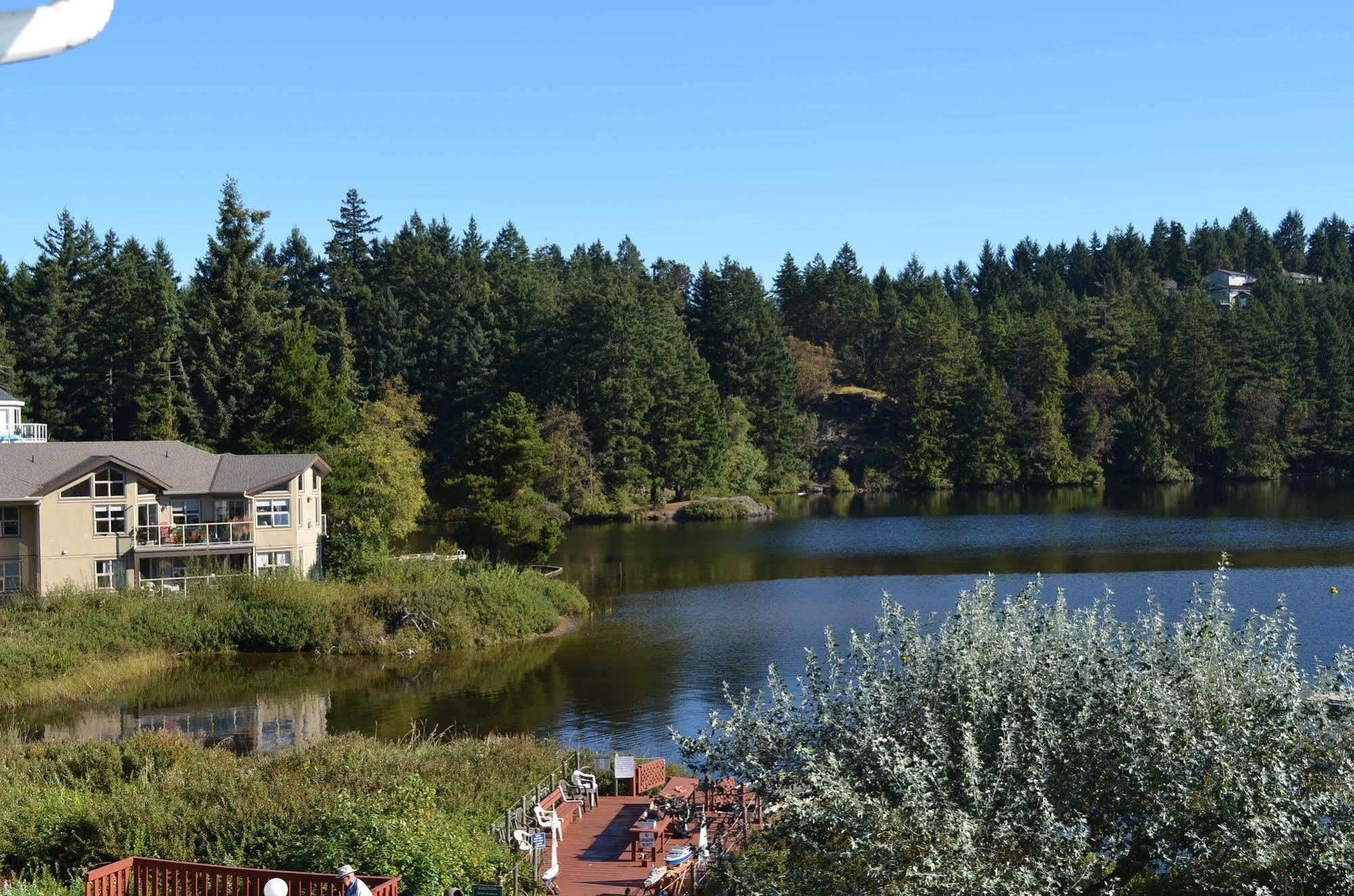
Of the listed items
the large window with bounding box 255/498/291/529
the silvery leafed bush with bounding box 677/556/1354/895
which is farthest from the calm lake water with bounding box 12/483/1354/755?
the silvery leafed bush with bounding box 677/556/1354/895

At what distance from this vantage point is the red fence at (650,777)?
71.5 ft

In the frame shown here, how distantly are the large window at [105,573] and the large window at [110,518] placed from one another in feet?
3.18

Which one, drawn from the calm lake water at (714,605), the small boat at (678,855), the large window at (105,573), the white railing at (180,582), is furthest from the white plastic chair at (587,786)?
the large window at (105,573)

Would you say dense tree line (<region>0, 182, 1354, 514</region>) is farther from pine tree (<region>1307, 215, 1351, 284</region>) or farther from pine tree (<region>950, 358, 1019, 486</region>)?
pine tree (<region>1307, 215, 1351, 284</region>)

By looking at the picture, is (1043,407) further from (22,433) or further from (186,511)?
(186,511)

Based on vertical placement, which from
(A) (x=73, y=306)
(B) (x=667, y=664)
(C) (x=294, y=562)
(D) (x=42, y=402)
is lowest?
(B) (x=667, y=664)

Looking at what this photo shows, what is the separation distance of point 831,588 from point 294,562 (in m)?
19.8

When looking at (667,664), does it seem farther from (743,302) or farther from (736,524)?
(743,302)

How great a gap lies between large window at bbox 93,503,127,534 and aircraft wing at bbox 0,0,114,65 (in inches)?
1611

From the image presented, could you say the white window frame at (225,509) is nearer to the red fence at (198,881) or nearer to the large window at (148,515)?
the large window at (148,515)

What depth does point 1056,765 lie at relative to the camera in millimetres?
12398

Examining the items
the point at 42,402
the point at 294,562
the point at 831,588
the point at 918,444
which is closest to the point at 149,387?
the point at 42,402

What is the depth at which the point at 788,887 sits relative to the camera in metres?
11.9

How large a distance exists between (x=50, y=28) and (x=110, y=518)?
4116 cm
